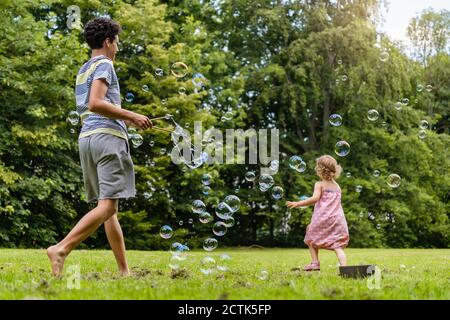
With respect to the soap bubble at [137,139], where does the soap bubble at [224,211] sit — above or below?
below

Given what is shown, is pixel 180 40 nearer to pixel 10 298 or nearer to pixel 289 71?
pixel 289 71

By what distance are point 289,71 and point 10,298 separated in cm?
1847

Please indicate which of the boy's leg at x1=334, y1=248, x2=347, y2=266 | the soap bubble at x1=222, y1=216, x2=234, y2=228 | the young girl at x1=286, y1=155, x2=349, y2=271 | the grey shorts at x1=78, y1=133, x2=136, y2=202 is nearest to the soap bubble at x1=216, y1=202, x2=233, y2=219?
the soap bubble at x1=222, y1=216, x2=234, y2=228

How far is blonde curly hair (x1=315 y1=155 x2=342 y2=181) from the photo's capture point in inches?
253

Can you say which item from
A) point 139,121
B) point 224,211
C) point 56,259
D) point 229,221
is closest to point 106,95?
point 139,121

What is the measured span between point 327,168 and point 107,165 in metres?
2.94

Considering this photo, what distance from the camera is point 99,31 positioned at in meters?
4.38

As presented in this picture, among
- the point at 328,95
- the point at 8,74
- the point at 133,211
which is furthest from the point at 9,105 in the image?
the point at 328,95

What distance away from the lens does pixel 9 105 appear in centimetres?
1509

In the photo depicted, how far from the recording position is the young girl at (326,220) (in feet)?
20.2

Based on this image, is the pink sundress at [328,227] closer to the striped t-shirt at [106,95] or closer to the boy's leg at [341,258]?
the boy's leg at [341,258]

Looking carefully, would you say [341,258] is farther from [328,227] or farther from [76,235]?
[76,235]

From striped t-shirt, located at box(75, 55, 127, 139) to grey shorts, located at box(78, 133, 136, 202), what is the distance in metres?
0.05

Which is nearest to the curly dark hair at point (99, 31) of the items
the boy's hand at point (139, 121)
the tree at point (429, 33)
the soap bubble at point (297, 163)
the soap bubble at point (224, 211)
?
the boy's hand at point (139, 121)
